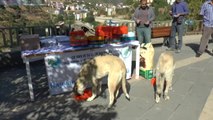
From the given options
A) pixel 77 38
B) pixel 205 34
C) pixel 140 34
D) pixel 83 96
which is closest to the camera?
pixel 83 96

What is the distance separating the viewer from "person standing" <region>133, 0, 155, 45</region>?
7.40m

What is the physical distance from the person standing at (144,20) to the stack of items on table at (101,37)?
Answer: 1.43 meters

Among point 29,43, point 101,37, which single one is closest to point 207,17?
point 101,37

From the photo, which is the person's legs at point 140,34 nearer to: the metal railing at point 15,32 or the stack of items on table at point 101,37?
the stack of items on table at point 101,37

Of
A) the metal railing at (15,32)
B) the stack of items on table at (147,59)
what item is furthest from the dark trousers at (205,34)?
the metal railing at (15,32)

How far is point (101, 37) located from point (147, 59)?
1271 millimetres

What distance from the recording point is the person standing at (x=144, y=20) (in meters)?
7.40

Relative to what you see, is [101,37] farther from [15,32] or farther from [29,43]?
[15,32]

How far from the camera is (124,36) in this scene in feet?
20.0

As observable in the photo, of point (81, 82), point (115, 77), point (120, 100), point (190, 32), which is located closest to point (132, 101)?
point (120, 100)

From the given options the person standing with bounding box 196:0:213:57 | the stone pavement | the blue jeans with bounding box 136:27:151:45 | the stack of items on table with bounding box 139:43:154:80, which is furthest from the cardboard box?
the person standing with bounding box 196:0:213:57

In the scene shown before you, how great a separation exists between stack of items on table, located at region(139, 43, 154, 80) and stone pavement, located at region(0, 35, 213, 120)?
0.60 feet

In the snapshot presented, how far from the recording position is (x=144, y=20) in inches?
293

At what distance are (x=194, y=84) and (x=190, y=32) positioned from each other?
323 inches
